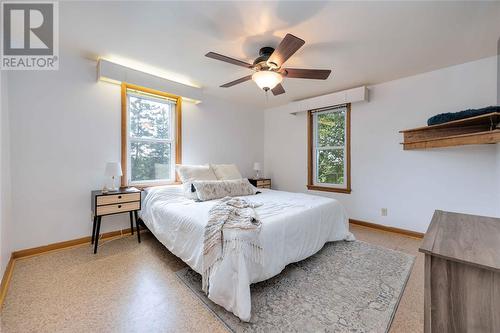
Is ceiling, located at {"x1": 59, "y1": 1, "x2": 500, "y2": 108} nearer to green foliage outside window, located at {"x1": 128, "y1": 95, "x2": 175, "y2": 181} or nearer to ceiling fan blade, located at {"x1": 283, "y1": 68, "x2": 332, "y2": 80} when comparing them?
ceiling fan blade, located at {"x1": 283, "y1": 68, "x2": 332, "y2": 80}

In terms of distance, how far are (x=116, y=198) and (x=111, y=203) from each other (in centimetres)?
8

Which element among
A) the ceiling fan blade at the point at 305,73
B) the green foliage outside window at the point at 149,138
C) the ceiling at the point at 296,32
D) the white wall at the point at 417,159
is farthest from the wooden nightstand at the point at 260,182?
the ceiling fan blade at the point at 305,73

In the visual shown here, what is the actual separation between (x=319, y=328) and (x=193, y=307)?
928 millimetres

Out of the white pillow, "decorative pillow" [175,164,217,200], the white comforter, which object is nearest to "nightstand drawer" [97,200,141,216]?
the white comforter

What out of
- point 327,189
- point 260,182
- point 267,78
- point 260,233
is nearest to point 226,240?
point 260,233

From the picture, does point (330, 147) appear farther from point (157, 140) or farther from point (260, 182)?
point (157, 140)

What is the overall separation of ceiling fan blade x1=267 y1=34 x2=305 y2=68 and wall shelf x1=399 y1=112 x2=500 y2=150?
2107 millimetres

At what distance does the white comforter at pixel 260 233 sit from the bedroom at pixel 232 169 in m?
0.02

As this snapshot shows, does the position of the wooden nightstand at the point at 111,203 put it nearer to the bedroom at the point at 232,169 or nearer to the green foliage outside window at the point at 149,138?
the bedroom at the point at 232,169

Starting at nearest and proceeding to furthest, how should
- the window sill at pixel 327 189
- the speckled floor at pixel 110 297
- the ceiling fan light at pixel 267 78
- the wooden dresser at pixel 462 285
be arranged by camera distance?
the wooden dresser at pixel 462 285, the speckled floor at pixel 110 297, the ceiling fan light at pixel 267 78, the window sill at pixel 327 189

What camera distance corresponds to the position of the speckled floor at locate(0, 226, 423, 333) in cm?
142

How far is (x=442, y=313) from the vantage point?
937 millimetres

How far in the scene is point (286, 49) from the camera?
6.00 feet

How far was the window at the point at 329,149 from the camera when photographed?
12.5 feet
